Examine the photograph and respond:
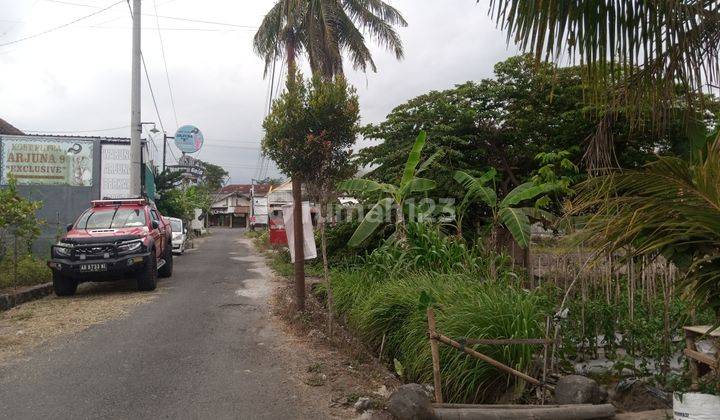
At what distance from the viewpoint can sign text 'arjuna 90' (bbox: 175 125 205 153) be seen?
32.7 meters

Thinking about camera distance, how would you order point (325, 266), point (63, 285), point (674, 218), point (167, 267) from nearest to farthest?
point (674, 218) → point (325, 266) → point (63, 285) → point (167, 267)

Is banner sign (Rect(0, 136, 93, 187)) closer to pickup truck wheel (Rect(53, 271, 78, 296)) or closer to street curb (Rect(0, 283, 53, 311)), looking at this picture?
street curb (Rect(0, 283, 53, 311))

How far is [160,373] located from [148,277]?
20.2ft

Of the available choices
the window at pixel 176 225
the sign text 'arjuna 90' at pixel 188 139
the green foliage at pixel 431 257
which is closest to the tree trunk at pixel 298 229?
the green foliage at pixel 431 257

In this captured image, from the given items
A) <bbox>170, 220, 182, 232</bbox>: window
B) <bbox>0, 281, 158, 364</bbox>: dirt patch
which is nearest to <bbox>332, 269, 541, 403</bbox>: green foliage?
<bbox>0, 281, 158, 364</bbox>: dirt patch

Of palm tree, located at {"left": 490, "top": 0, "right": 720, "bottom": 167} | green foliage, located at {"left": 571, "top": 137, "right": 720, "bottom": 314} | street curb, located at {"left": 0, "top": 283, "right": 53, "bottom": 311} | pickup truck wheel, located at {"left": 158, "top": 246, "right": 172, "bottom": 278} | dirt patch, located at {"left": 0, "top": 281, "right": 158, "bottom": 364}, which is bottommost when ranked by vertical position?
dirt patch, located at {"left": 0, "top": 281, "right": 158, "bottom": 364}

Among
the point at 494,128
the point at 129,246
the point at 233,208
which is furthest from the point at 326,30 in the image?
the point at 233,208

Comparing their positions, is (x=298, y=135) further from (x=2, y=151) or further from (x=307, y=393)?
(x=2, y=151)

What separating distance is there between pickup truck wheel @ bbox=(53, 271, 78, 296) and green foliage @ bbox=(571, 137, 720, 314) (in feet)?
35.0

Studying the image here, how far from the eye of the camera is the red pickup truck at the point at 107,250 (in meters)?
11.0

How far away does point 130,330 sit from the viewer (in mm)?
8086

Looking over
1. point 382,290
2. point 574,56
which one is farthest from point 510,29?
point 382,290

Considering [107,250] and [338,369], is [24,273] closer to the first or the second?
[107,250]

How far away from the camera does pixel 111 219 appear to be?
12508 millimetres
